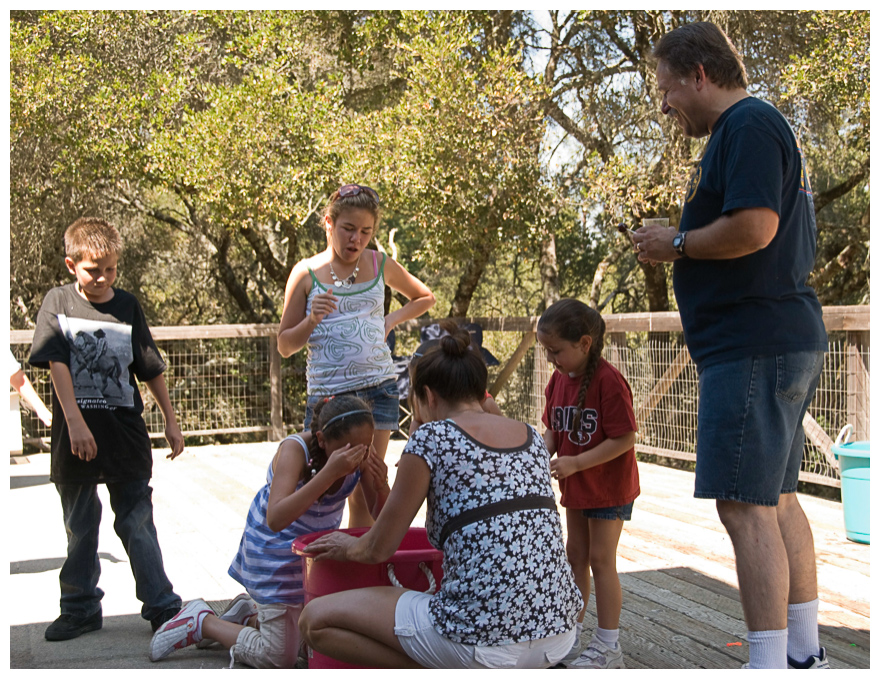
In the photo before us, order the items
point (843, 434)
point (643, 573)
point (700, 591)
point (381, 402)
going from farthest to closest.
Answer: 1. point (843, 434)
2. point (643, 573)
3. point (700, 591)
4. point (381, 402)

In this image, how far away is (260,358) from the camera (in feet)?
25.5

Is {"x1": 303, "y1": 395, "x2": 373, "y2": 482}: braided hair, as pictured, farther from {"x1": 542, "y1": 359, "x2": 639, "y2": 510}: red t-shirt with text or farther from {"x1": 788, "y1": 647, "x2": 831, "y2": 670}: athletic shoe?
{"x1": 788, "y1": 647, "x2": 831, "y2": 670}: athletic shoe

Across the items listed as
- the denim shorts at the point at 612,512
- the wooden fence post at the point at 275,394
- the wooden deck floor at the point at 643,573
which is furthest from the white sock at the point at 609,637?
the wooden fence post at the point at 275,394

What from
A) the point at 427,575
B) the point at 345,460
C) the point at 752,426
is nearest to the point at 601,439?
the point at 752,426

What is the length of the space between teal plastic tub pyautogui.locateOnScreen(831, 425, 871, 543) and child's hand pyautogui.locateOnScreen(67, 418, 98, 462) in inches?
121

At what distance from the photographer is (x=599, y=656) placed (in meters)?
2.30

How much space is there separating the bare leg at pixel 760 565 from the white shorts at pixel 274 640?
1218 millimetres

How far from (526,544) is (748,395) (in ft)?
2.15

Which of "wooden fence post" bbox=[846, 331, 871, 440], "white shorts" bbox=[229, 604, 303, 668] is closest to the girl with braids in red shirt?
"white shorts" bbox=[229, 604, 303, 668]

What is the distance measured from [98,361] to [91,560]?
666mm

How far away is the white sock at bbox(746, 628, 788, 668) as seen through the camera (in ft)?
6.45

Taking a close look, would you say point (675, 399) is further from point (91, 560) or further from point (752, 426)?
point (91, 560)

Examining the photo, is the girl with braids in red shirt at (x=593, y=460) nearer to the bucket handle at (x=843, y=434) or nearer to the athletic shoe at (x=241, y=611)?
the athletic shoe at (x=241, y=611)

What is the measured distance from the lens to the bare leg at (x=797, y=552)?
7.23 feet
